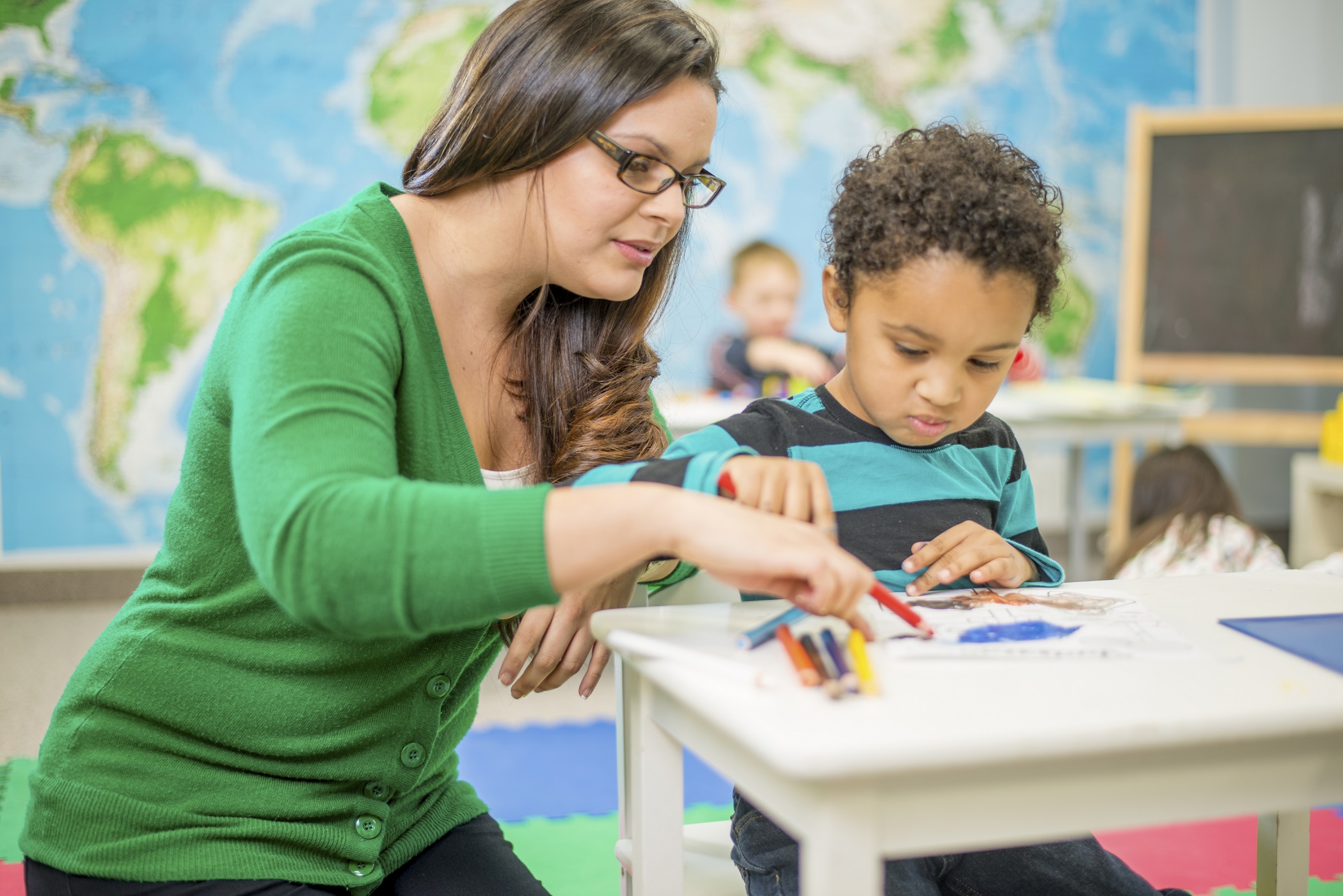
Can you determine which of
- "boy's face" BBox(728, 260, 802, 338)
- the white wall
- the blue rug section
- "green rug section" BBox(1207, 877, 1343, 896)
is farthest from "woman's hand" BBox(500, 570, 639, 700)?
the white wall

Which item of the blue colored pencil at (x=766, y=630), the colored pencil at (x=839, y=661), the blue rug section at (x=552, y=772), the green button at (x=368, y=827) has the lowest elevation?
the blue rug section at (x=552, y=772)

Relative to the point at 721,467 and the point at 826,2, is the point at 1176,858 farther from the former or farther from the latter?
the point at 826,2

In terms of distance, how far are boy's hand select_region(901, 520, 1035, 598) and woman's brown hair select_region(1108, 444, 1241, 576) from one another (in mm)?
1565

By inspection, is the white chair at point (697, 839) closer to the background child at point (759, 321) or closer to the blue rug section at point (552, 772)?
the blue rug section at point (552, 772)

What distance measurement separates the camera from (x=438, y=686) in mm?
1013

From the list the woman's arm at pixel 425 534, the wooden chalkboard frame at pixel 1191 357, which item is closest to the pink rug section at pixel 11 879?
the woman's arm at pixel 425 534

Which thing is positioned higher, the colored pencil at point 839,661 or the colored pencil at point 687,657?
the colored pencil at point 839,661

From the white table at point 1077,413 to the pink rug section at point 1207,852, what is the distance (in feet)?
4.14

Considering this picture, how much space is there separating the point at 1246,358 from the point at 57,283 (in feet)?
13.2

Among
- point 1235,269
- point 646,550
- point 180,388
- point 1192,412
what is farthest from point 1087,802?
point 1235,269

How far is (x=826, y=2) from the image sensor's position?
4.21 meters

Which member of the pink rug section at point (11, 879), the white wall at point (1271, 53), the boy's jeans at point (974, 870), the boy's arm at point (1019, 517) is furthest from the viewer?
the white wall at point (1271, 53)

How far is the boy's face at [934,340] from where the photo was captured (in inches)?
39.8

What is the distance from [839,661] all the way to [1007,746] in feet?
0.44
